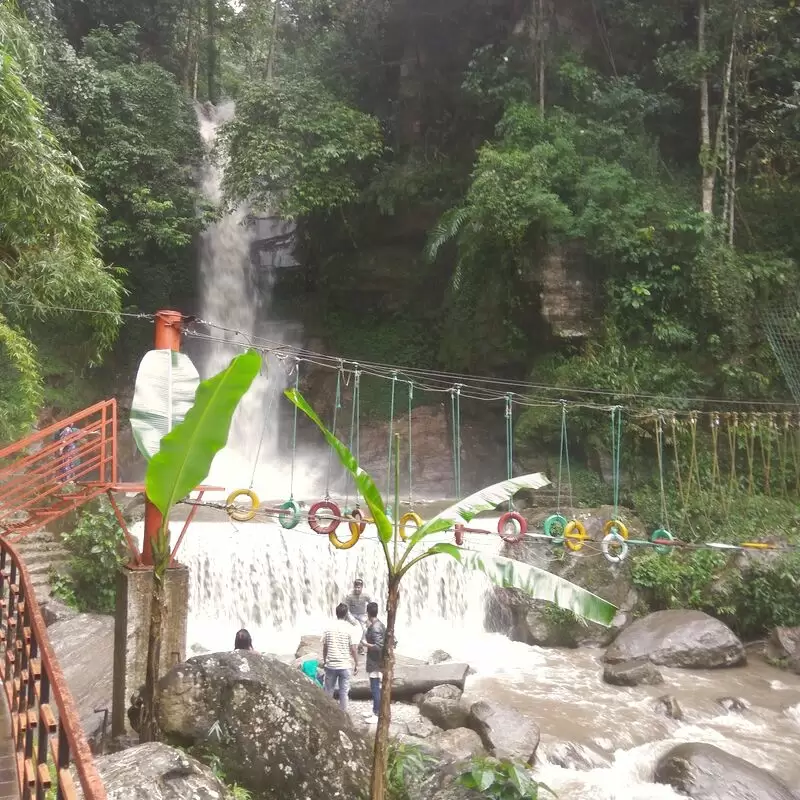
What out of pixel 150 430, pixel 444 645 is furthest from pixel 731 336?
pixel 150 430

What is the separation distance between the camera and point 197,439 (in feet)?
13.8

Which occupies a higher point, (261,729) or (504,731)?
(261,729)

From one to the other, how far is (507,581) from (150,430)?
2.73 meters

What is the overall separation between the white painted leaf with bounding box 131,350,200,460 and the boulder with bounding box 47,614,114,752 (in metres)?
2.11

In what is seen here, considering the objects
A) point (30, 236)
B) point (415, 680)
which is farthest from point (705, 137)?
point (30, 236)

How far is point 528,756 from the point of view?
647 centimetres

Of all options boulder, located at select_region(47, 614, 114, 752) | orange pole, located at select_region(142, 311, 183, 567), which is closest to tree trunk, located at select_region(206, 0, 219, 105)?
orange pole, located at select_region(142, 311, 183, 567)

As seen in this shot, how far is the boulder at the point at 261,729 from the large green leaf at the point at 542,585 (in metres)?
1.54

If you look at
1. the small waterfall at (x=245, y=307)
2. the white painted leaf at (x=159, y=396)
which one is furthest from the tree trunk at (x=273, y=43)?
the white painted leaf at (x=159, y=396)

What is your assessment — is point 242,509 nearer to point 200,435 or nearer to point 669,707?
point 200,435

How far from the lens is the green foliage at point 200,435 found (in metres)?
4.06

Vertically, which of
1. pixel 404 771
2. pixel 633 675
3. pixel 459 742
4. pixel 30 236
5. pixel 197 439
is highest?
pixel 30 236

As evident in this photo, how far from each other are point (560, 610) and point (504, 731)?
3553mm

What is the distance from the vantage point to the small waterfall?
1695 cm
